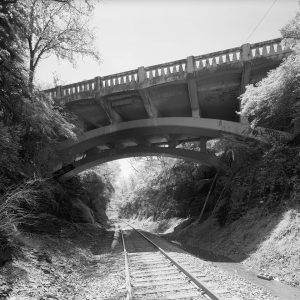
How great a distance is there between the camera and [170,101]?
19.8m

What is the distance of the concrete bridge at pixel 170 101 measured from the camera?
16797 mm

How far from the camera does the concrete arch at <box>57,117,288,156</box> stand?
53.1 feet

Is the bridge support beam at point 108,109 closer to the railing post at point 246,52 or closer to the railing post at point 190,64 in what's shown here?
the railing post at point 190,64

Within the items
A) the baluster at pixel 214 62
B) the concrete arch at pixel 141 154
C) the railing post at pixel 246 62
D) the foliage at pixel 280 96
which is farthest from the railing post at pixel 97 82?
the foliage at pixel 280 96

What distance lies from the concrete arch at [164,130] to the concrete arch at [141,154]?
48.6 inches

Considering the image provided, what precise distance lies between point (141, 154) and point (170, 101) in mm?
5339

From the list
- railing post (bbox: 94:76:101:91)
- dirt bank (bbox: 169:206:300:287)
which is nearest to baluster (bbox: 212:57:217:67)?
railing post (bbox: 94:76:101:91)

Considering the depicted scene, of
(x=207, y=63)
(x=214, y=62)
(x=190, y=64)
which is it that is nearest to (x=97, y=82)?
(x=190, y=64)

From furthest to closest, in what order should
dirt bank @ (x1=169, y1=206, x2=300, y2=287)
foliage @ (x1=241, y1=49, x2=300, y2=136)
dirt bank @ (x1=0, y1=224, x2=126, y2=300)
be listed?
foliage @ (x1=241, y1=49, x2=300, y2=136)
dirt bank @ (x1=169, y1=206, x2=300, y2=287)
dirt bank @ (x1=0, y1=224, x2=126, y2=300)

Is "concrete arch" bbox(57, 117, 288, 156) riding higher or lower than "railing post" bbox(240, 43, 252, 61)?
lower

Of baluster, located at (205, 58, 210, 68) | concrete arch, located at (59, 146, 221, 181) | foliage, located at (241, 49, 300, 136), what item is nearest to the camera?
foliage, located at (241, 49, 300, 136)

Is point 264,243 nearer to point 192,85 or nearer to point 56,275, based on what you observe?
point 56,275

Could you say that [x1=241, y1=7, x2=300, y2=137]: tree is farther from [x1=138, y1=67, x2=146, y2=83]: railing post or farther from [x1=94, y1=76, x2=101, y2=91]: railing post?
[x1=94, y1=76, x2=101, y2=91]: railing post

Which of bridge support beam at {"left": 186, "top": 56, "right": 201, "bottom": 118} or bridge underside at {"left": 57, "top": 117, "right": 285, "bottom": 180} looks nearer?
bridge underside at {"left": 57, "top": 117, "right": 285, "bottom": 180}
